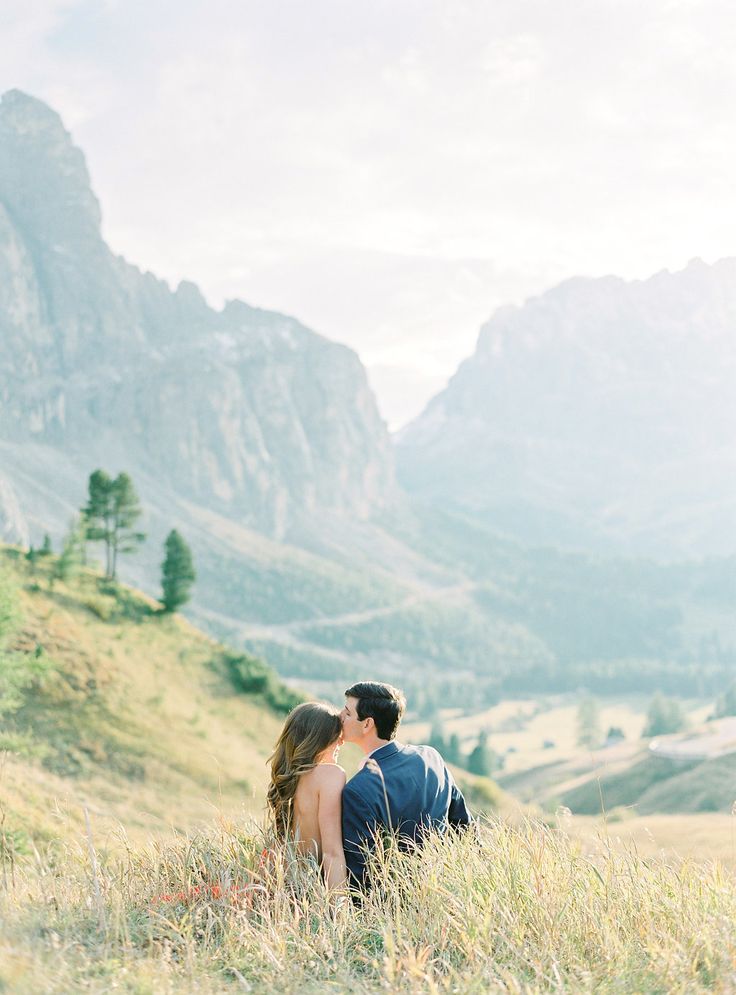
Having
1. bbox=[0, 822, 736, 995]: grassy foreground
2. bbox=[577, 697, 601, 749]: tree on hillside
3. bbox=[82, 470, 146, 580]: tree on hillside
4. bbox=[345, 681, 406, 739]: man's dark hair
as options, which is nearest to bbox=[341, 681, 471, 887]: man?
bbox=[345, 681, 406, 739]: man's dark hair

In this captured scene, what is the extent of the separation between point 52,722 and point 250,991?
2630 cm

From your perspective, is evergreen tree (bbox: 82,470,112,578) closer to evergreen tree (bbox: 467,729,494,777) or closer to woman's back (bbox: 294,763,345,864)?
woman's back (bbox: 294,763,345,864)

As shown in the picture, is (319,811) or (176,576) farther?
(176,576)

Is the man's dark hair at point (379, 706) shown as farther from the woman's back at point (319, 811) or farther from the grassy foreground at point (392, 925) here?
the grassy foreground at point (392, 925)

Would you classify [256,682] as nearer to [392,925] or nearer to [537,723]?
[392,925]

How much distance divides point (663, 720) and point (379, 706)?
332ft

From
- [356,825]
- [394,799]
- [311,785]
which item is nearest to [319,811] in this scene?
[311,785]

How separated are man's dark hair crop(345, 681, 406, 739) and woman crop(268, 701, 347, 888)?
0.19 m

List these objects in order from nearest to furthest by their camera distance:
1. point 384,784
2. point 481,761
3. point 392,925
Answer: point 392,925
point 384,784
point 481,761

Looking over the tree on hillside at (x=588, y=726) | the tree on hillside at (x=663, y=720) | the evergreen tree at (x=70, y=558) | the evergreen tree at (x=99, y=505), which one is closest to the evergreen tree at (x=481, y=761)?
the tree on hillside at (x=663, y=720)

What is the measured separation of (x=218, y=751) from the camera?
32.7m

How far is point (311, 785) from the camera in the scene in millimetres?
5676

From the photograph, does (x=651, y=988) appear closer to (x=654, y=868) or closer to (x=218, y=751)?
(x=654, y=868)

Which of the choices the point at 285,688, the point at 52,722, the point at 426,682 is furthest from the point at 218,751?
the point at 426,682
